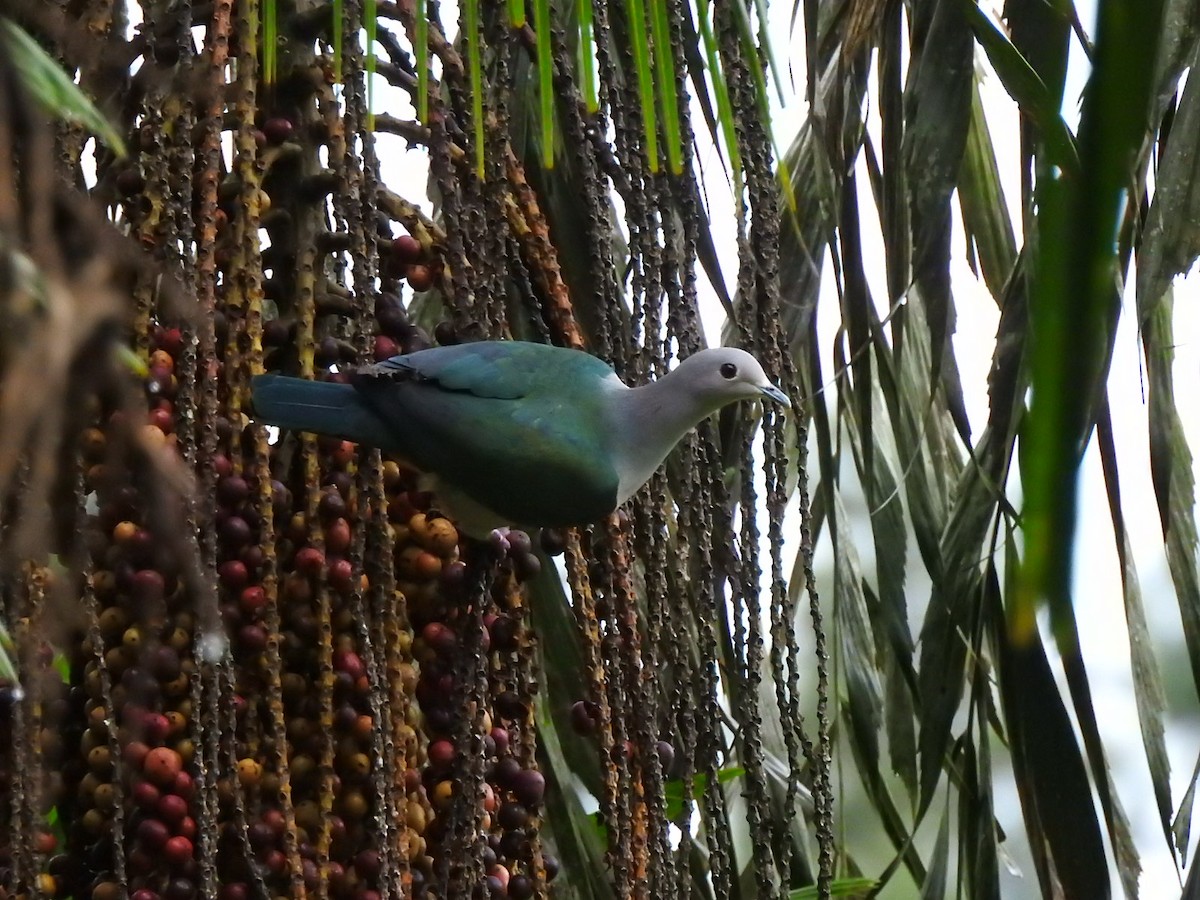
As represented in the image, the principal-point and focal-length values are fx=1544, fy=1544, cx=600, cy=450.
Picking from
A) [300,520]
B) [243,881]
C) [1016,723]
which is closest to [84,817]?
[243,881]

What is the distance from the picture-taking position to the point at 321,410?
1.29 m

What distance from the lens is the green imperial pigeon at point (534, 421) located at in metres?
1.46

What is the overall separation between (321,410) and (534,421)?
1.30ft

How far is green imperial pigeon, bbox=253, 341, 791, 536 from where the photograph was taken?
1.46 meters

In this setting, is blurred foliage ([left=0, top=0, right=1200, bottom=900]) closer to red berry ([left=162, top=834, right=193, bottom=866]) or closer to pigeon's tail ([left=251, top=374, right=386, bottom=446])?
pigeon's tail ([left=251, top=374, right=386, bottom=446])

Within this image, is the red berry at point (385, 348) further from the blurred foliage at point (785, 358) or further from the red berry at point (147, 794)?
the red berry at point (147, 794)

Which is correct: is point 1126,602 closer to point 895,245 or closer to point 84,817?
point 895,245

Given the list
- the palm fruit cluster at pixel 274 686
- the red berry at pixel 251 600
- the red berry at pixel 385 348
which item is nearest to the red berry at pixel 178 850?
the palm fruit cluster at pixel 274 686

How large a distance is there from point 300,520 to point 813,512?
2.98 feet

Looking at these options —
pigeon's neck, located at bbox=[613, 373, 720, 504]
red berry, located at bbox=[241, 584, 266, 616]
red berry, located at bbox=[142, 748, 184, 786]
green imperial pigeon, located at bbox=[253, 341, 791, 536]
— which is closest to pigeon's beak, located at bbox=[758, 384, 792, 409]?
green imperial pigeon, located at bbox=[253, 341, 791, 536]

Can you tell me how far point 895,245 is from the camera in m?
1.75

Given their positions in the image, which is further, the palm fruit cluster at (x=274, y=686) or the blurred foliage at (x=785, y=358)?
the blurred foliage at (x=785, y=358)

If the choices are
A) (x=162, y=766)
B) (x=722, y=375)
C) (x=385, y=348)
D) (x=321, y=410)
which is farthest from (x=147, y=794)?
(x=722, y=375)

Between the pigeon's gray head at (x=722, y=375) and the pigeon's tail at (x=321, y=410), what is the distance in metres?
0.43
